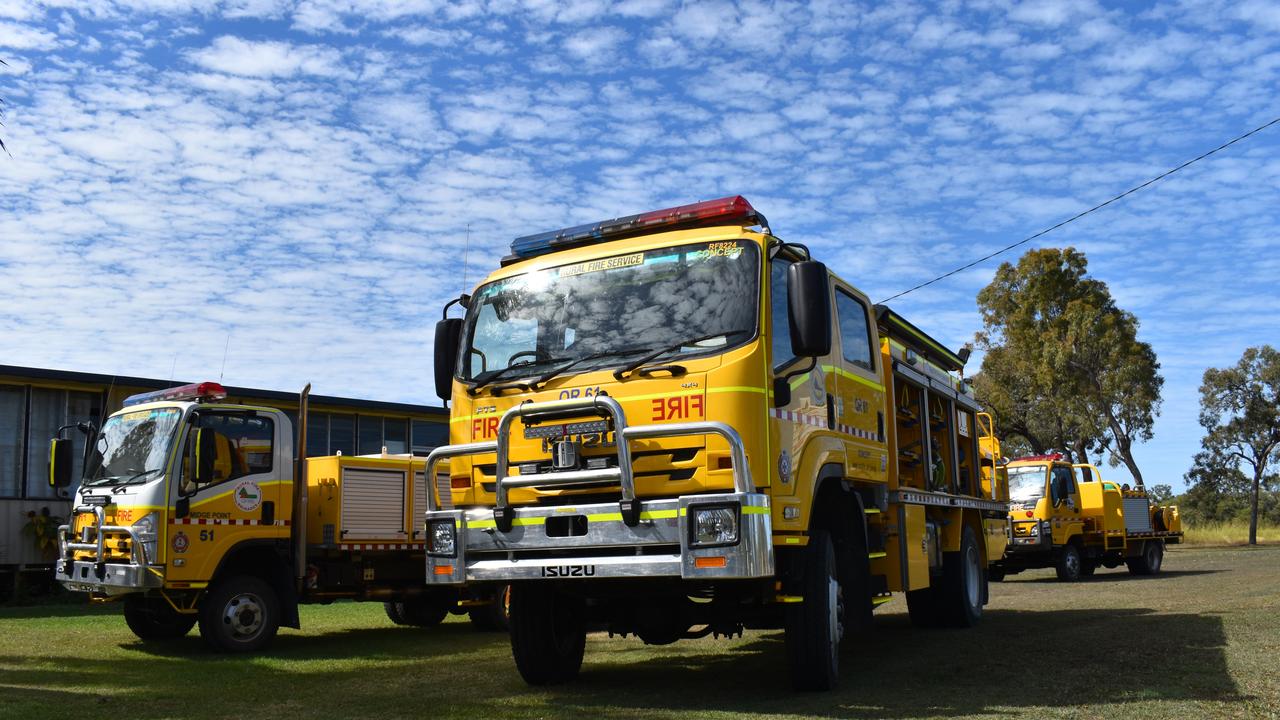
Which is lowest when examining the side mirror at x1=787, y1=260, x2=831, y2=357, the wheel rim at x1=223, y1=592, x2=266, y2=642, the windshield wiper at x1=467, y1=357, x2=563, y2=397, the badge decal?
the wheel rim at x1=223, y1=592, x2=266, y2=642

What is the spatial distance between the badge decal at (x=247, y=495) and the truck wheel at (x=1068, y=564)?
16659 millimetres

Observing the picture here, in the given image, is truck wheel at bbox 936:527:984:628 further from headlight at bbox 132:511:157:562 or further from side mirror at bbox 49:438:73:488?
side mirror at bbox 49:438:73:488

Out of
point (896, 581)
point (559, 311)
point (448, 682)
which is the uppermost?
point (559, 311)

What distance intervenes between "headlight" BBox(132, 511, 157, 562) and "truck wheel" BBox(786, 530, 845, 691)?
659cm

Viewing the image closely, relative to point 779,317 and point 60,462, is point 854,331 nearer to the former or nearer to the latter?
point 779,317

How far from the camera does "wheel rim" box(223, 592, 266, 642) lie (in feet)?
38.1

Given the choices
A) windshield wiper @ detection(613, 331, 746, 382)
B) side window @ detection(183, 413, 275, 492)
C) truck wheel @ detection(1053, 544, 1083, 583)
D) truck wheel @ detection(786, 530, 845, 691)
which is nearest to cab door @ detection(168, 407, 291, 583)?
side window @ detection(183, 413, 275, 492)

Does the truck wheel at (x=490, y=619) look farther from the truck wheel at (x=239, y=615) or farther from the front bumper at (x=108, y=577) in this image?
the front bumper at (x=108, y=577)

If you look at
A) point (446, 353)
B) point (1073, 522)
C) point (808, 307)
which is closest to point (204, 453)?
point (446, 353)

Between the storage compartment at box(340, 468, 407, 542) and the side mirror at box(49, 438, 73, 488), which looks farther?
the storage compartment at box(340, 468, 407, 542)

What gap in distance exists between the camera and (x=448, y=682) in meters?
9.35

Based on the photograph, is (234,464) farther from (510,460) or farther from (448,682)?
(510,460)

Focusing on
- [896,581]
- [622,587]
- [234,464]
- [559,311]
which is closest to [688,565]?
[622,587]

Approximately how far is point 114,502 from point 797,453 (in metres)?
7.44
